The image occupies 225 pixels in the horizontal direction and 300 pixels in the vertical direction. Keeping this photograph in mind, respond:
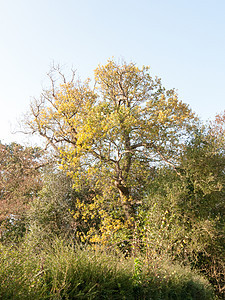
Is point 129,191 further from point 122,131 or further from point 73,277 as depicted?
point 73,277

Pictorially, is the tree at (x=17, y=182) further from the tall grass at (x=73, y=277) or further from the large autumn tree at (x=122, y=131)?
the tall grass at (x=73, y=277)


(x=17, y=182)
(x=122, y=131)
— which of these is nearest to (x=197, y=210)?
(x=122, y=131)

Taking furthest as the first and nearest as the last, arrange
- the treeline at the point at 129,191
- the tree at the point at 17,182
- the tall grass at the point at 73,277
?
the tree at the point at 17,182
the treeline at the point at 129,191
the tall grass at the point at 73,277

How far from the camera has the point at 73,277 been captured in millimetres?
3402

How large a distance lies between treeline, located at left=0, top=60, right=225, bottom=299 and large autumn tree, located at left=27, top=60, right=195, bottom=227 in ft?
0.14

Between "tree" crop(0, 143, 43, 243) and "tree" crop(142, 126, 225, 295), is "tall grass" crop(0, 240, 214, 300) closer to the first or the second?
"tree" crop(142, 126, 225, 295)

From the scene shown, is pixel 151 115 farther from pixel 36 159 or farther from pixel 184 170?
pixel 36 159

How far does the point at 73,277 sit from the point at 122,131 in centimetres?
687

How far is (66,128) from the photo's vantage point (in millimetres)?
13477

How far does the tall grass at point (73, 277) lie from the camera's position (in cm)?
285

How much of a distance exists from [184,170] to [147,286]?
5.65m

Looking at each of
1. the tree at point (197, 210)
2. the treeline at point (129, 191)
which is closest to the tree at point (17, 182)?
the treeline at point (129, 191)

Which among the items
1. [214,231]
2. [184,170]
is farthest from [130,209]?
[214,231]

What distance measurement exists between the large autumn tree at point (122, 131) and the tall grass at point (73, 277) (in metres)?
5.53
